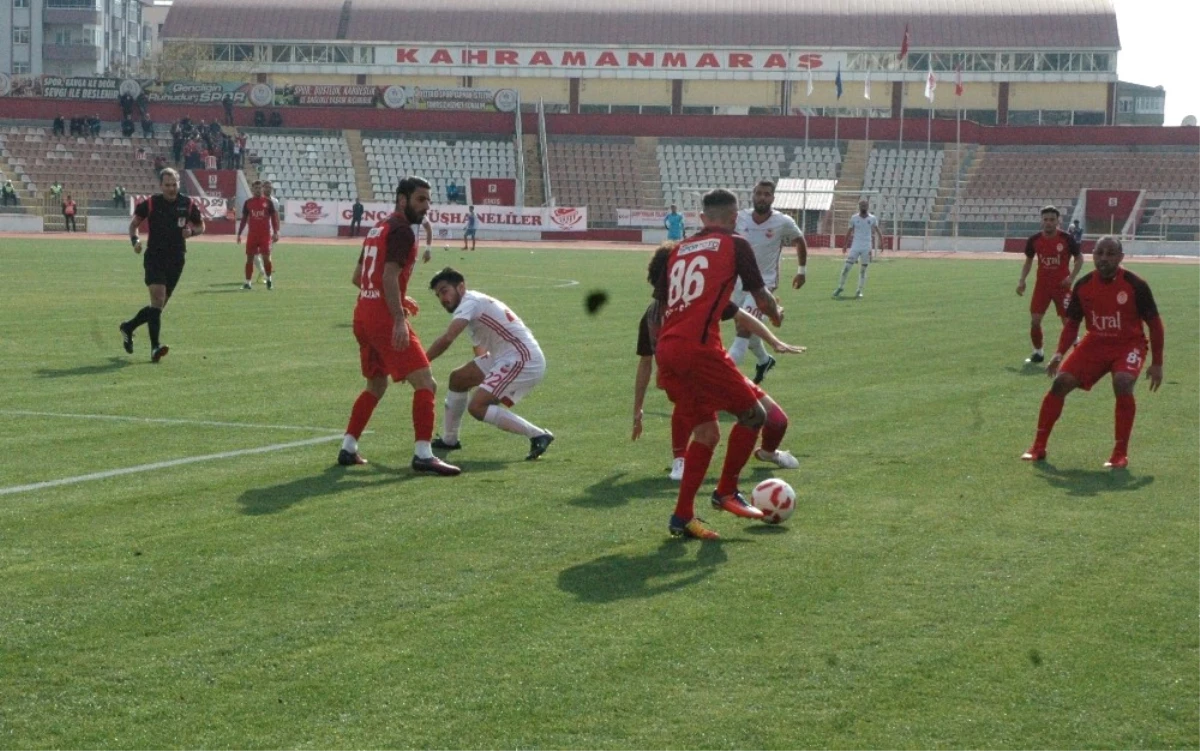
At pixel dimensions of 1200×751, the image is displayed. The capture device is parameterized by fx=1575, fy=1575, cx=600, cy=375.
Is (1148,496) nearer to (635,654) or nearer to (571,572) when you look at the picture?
(571,572)

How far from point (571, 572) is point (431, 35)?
77.9 meters

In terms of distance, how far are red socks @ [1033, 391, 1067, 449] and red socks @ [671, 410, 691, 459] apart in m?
2.88

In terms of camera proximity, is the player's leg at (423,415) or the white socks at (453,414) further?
the white socks at (453,414)

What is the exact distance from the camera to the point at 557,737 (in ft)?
16.5

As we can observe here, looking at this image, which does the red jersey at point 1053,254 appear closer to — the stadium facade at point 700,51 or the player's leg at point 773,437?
the player's leg at point 773,437

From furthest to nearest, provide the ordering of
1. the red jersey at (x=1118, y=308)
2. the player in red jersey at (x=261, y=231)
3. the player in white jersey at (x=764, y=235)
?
the player in red jersey at (x=261, y=231) < the player in white jersey at (x=764, y=235) < the red jersey at (x=1118, y=308)

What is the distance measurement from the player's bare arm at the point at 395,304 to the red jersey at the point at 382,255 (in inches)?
2.0

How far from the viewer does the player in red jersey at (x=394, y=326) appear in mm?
10062

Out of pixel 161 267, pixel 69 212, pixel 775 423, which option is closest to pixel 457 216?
pixel 69 212

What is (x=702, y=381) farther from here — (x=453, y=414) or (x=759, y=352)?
(x=759, y=352)

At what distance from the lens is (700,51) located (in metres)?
79.6

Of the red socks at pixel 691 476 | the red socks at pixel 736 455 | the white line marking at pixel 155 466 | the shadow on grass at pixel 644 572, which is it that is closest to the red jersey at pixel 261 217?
the white line marking at pixel 155 466

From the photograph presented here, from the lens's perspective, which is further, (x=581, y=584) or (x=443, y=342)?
(x=443, y=342)

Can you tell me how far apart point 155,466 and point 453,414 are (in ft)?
7.15
